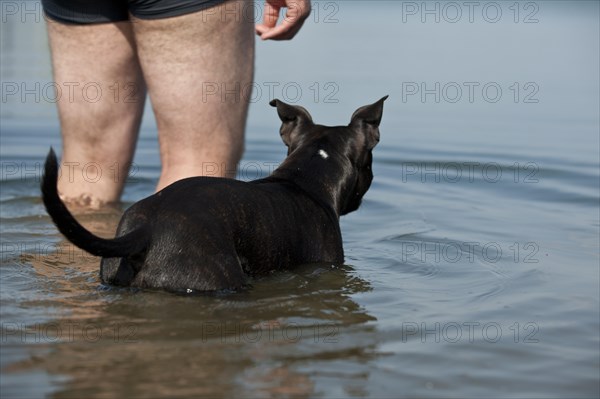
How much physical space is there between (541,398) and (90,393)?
162 centimetres

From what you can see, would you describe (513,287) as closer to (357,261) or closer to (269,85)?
(357,261)

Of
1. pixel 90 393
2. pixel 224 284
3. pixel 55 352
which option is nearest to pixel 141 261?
pixel 224 284

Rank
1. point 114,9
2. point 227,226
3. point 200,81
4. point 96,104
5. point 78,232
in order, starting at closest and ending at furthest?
point 78,232
point 227,226
point 200,81
point 114,9
point 96,104

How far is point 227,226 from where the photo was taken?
495 centimetres

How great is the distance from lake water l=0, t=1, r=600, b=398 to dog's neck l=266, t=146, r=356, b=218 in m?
0.40

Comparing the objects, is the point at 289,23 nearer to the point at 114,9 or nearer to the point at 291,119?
the point at 291,119

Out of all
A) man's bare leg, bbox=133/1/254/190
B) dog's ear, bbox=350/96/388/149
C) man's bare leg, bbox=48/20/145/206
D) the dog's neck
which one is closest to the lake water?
man's bare leg, bbox=48/20/145/206

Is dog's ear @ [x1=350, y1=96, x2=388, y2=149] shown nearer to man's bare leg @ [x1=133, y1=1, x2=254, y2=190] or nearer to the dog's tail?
man's bare leg @ [x1=133, y1=1, x2=254, y2=190]

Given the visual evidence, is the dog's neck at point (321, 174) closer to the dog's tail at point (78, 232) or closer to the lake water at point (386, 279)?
the lake water at point (386, 279)

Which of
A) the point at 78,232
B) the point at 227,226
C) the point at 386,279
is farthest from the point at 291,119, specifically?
the point at 78,232

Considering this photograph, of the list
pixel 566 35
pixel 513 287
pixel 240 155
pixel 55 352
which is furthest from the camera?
pixel 566 35

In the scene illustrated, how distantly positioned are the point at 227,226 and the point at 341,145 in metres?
1.34

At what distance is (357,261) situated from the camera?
617 centimetres

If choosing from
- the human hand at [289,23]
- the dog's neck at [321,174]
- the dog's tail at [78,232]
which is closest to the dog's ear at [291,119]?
the dog's neck at [321,174]
